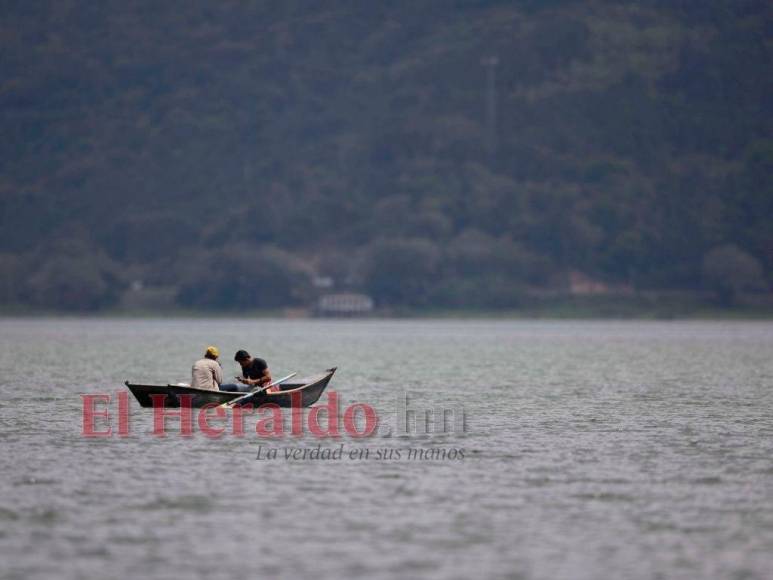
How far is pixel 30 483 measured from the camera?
94.7ft

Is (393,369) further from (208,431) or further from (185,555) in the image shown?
(185,555)

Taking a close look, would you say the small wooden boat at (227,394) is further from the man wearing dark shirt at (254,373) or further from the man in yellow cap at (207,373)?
the man wearing dark shirt at (254,373)

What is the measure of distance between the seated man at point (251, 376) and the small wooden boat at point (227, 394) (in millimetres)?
367

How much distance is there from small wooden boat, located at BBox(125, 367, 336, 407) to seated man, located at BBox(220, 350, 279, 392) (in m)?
0.37

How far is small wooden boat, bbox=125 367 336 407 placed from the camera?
41.0 metres

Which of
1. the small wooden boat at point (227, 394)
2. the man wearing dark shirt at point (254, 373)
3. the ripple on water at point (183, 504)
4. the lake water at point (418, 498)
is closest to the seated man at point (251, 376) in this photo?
the man wearing dark shirt at point (254, 373)

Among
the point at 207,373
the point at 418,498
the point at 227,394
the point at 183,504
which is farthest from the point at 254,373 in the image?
the point at 183,504

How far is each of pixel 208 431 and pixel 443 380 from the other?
27690mm

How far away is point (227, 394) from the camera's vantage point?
41.0 m

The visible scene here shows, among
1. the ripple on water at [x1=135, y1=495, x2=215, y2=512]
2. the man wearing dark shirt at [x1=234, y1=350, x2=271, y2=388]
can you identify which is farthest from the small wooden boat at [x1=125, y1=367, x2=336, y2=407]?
the ripple on water at [x1=135, y1=495, x2=215, y2=512]

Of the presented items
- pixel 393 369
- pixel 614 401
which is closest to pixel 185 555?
pixel 614 401

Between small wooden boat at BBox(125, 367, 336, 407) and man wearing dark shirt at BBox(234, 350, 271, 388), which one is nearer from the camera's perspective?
small wooden boat at BBox(125, 367, 336, 407)

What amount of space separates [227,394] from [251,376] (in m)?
1.89

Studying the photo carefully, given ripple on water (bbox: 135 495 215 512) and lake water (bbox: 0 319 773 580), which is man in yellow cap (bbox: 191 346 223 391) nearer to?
lake water (bbox: 0 319 773 580)
